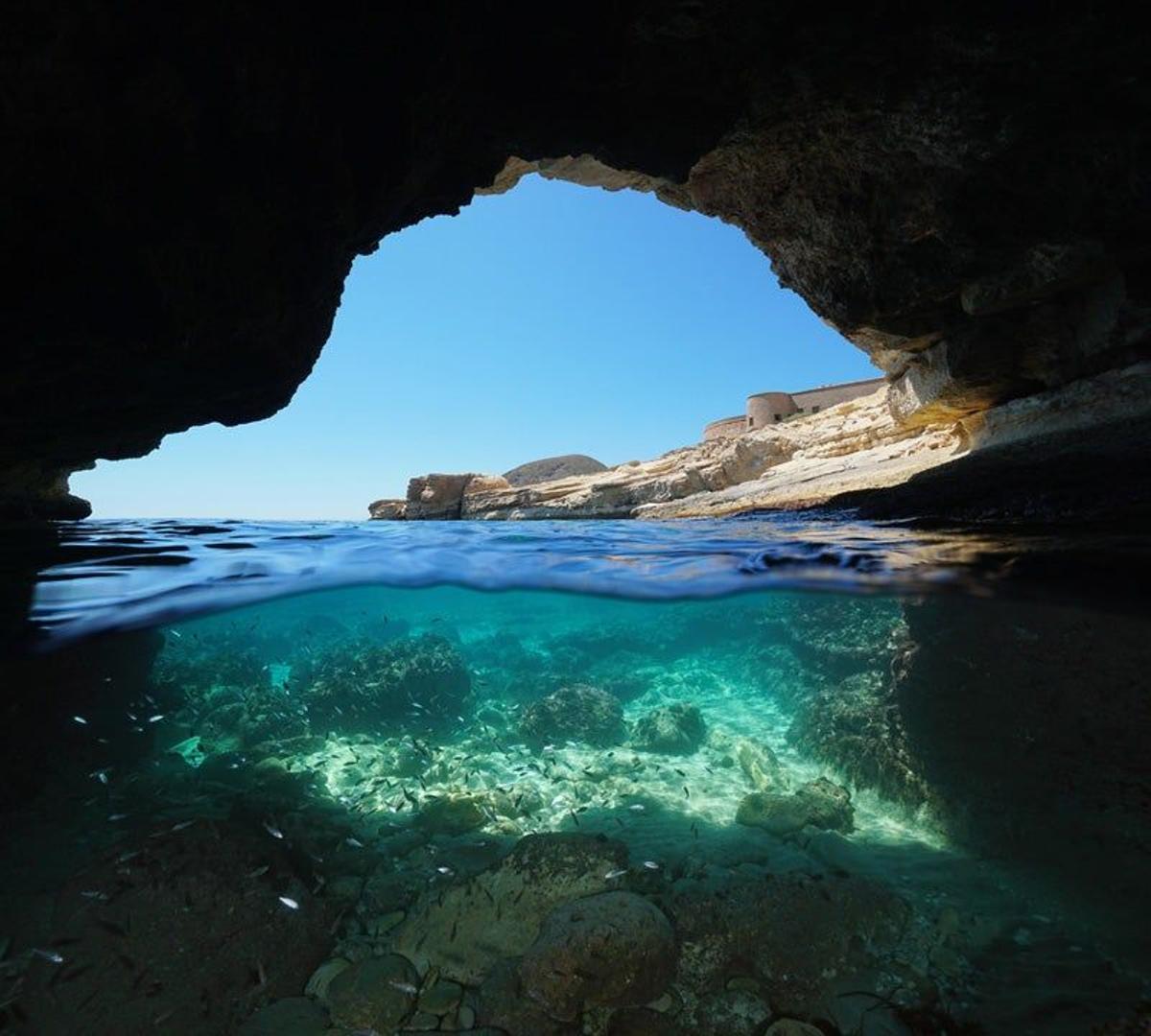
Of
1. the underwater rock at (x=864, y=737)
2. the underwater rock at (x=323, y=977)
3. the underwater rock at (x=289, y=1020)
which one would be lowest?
the underwater rock at (x=864, y=737)

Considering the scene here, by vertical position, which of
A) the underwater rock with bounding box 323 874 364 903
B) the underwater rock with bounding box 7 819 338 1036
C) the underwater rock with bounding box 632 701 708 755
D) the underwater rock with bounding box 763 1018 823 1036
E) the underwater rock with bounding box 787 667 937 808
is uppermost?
the underwater rock with bounding box 7 819 338 1036

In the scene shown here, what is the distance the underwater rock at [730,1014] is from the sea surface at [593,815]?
22 millimetres

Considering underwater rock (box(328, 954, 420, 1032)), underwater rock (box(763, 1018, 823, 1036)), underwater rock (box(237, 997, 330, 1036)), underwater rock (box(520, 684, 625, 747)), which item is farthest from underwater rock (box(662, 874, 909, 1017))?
underwater rock (box(520, 684, 625, 747))

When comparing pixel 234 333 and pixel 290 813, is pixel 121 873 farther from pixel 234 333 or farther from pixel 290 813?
pixel 234 333

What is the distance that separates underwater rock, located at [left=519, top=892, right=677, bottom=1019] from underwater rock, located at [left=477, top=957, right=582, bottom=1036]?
55 millimetres

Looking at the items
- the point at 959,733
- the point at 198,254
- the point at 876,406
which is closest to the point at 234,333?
the point at 198,254

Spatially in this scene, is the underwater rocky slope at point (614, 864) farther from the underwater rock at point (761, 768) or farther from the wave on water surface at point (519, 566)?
the wave on water surface at point (519, 566)

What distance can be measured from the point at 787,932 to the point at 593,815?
3.10 meters

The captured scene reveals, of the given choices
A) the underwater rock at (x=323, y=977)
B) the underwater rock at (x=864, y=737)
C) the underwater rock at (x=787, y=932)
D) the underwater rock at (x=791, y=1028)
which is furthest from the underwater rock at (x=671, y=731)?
the underwater rock at (x=323, y=977)

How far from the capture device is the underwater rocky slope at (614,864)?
13.2 ft

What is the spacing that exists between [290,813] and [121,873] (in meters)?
1.83

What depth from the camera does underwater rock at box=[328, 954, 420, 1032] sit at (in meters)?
3.94

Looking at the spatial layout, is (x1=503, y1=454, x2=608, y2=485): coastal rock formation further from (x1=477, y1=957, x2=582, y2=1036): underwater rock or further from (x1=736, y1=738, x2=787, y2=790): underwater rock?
(x1=477, y1=957, x2=582, y2=1036): underwater rock

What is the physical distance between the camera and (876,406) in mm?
26062
